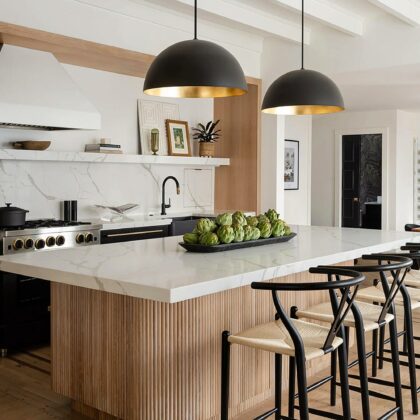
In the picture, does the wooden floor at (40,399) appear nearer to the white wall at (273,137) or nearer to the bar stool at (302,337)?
the bar stool at (302,337)

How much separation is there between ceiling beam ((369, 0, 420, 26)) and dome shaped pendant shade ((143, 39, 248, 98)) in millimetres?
2357

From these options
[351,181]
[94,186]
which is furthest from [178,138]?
[351,181]

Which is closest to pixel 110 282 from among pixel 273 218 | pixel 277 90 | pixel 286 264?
pixel 286 264

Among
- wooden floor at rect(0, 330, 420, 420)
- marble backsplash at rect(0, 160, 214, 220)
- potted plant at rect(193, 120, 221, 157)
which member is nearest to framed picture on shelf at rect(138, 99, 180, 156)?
marble backsplash at rect(0, 160, 214, 220)

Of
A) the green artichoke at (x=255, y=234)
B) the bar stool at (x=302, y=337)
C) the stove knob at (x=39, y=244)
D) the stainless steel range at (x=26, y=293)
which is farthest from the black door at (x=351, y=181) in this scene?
the bar stool at (x=302, y=337)

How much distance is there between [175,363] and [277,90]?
1.86m

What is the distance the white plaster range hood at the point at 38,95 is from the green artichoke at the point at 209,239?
198 centimetres

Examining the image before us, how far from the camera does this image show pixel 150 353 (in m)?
2.64

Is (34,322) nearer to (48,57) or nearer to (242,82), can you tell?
(48,57)

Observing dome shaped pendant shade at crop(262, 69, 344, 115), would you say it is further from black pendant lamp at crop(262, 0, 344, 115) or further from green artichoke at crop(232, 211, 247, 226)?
green artichoke at crop(232, 211, 247, 226)

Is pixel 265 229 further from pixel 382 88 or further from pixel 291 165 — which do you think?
pixel 291 165

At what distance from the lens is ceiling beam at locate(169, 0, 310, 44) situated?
515cm

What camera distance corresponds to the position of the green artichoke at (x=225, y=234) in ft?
10.5

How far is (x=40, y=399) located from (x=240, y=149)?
4.06 meters
